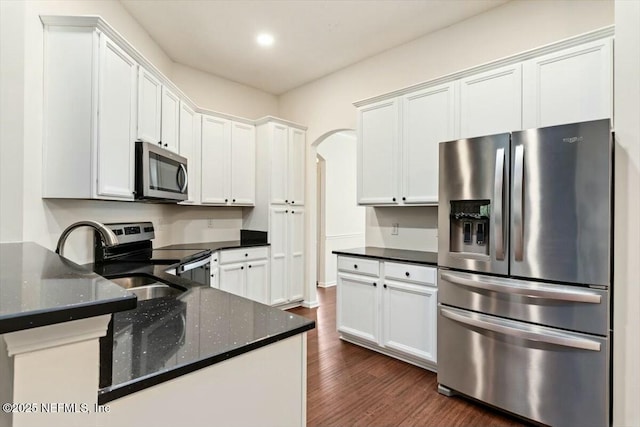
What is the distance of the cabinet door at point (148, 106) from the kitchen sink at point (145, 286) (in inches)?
44.6

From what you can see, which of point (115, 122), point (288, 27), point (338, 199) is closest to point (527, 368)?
point (115, 122)

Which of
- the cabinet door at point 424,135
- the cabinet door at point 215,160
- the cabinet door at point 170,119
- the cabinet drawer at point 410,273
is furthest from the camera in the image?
the cabinet door at point 215,160

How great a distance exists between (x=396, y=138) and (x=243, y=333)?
2634 mm

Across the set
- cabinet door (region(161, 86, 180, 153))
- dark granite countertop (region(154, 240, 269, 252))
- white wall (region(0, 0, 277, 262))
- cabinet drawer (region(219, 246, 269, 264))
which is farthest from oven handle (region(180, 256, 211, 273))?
cabinet door (region(161, 86, 180, 153))

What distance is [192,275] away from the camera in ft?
9.57

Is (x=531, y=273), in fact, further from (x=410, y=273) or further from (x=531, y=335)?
(x=410, y=273)

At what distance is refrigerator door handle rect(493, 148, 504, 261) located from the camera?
2.05 m

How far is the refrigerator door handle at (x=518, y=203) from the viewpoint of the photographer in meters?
1.97

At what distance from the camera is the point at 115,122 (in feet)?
7.25

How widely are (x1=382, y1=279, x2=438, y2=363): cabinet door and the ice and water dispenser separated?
471mm

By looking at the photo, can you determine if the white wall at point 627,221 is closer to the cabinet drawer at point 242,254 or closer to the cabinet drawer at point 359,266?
the cabinet drawer at point 359,266

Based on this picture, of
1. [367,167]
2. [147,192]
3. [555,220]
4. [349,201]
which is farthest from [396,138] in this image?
[349,201]

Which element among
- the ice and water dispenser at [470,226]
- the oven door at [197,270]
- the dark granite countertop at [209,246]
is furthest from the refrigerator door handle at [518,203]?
the dark granite countertop at [209,246]

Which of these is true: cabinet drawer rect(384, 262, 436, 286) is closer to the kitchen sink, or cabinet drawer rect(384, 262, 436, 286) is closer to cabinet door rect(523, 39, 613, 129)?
cabinet door rect(523, 39, 613, 129)
